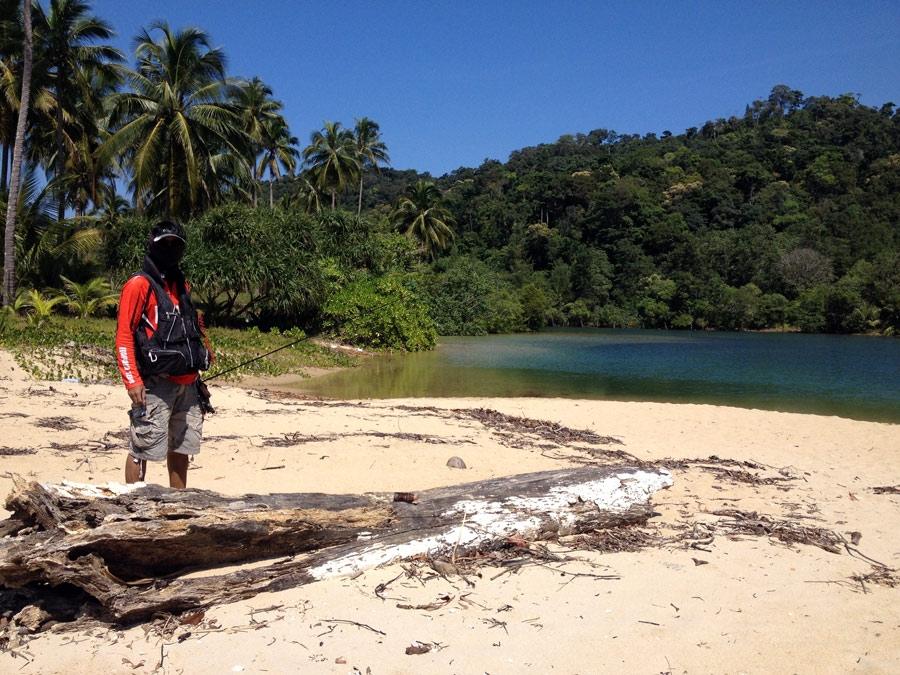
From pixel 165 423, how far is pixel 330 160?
39657 mm

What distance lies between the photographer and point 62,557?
2846 mm

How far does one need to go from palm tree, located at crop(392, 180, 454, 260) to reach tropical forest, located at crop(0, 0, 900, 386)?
183 mm

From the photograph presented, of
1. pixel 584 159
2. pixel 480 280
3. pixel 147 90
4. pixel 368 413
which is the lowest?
pixel 368 413

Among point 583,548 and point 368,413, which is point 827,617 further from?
point 368,413

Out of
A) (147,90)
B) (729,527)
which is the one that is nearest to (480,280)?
(147,90)

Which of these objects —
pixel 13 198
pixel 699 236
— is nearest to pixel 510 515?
pixel 13 198

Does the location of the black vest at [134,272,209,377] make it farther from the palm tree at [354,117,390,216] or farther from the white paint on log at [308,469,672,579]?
the palm tree at [354,117,390,216]

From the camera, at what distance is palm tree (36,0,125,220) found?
2147cm

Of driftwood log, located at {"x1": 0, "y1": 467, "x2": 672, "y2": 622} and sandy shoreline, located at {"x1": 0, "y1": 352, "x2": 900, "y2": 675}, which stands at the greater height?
driftwood log, located at {"x1": 0, "y1": 467, "x2": 672, "y2": 622}

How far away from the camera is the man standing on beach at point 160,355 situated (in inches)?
152

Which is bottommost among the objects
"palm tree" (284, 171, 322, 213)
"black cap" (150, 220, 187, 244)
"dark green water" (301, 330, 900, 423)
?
"dark green water" (301, 330, 900, 423)

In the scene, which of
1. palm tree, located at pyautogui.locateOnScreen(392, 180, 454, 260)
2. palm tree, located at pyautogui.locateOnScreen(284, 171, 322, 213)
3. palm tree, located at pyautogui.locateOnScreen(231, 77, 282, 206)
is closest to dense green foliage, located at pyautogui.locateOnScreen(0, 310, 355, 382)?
palm tree, located at pyautogui.locateOnScreen(231, 77, 282, 206)

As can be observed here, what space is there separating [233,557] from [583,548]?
6.65 feet

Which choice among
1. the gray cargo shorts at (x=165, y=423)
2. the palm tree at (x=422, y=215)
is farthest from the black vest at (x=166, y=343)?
the palm tree at (x=422, y=215)
